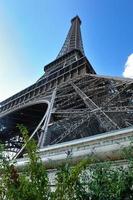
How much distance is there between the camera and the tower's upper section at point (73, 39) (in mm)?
40069

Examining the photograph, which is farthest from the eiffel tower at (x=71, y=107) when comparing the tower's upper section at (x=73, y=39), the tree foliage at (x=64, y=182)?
the tower's upper section at (x=73, y=39)

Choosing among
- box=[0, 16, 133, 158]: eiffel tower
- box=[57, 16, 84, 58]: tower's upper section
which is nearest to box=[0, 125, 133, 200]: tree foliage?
box=[0, 16, 133, 158]: eiffel tower

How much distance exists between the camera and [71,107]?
1714 centimetres

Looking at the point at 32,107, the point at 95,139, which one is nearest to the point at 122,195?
the point at 95,139

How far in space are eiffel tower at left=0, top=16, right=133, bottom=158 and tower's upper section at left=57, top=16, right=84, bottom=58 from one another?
4.56 m

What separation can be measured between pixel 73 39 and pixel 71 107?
2841 cm

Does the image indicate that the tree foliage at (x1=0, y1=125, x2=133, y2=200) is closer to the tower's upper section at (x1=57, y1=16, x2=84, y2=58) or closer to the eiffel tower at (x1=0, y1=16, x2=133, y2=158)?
the eiffel tower at (x1=0, y1=16, x2=133, y2=158)

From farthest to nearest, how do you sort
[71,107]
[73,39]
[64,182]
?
1. [73,39]
2. [71,107]
3. [64,182]

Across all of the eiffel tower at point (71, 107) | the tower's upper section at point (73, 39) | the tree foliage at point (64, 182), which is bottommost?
the tree foliage at point (64, 182)

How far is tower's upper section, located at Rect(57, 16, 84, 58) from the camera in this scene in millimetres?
40069

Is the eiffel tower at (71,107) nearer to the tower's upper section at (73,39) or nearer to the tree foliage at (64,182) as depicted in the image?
the tree foliage at (64,182)

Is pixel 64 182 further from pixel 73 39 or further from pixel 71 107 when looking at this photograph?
pixel 73 39

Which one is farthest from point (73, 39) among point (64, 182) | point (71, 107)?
point (64, 182)

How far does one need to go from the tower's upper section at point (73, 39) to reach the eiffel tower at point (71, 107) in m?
4.56
